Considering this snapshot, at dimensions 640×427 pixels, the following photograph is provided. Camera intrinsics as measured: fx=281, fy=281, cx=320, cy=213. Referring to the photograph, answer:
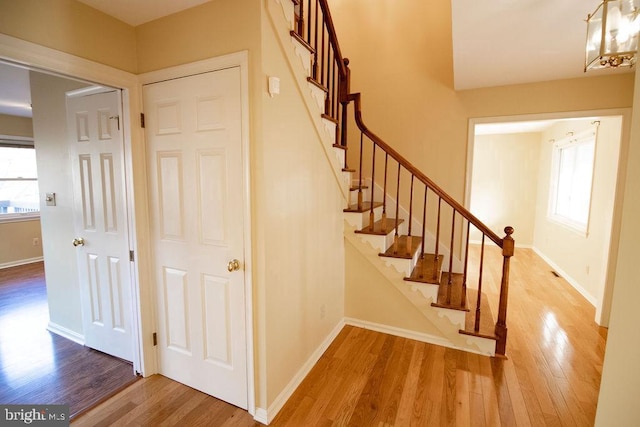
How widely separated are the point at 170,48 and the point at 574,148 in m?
5.59

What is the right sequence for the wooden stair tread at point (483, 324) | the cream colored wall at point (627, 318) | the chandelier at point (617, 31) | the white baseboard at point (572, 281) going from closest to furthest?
the cream colored wall at point (627, 318)
the chandelier at point (617, 31)
the wooden stair tread at point (483, 324)
the white baseboard at point (572, 281)

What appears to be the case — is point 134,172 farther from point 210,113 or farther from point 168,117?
point 210,113

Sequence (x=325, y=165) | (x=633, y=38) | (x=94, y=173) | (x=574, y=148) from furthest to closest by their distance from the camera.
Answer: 1. (x=574, y=148)
2. (x=325, y=165)
3. (x=94, y=173)
4. (x=633, y=38)

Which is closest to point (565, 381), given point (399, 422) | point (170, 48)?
point (399, 422)

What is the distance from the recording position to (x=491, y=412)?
1828 mm

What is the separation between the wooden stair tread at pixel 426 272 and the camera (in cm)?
256

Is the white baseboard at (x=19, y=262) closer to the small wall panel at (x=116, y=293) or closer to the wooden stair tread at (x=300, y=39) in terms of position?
the small wall panel at (x=116, y=293)

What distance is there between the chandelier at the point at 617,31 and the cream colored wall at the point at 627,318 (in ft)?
3.19

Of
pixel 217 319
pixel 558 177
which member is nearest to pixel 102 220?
pixel 217 319

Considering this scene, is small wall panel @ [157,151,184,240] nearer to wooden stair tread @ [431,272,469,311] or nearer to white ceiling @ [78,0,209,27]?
white ceiling @ [78,0,209,27]

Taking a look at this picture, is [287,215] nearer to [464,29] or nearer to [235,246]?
[235,246]

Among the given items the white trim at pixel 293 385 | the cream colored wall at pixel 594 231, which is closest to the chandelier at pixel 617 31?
the cream colored wall at pixel 594 231

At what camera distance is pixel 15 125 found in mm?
4645

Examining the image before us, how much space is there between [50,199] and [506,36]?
3963mm
